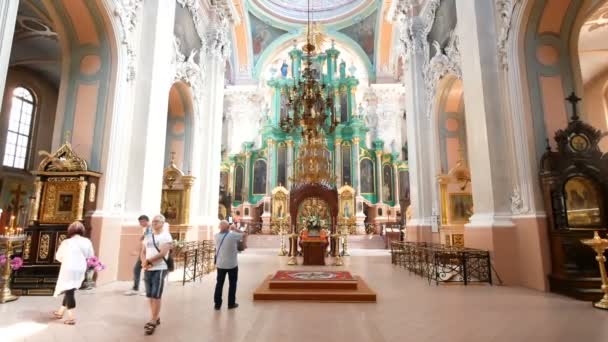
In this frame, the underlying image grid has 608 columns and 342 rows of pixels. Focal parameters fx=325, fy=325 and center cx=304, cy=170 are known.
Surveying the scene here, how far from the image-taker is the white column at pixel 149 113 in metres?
6.94

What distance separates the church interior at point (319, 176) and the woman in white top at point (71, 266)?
309mm

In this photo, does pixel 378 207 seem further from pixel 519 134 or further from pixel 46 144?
pixel 46 144

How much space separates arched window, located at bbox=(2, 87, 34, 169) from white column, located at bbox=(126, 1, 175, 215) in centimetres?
850

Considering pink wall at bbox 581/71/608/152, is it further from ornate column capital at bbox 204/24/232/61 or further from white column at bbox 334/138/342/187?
ornate column capital at bbox 204/24/232/61

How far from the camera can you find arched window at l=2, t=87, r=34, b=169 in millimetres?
12031

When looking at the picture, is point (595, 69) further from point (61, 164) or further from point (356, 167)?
point (61, 164)

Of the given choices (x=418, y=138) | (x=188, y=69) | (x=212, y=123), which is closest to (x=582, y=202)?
(x=418, y=138)

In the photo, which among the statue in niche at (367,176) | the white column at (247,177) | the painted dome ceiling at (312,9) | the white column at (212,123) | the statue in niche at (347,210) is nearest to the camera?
the white column at (212,123)

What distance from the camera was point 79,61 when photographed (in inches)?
272

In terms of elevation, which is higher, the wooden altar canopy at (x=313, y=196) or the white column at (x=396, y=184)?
the white column at (x=396, y=184)

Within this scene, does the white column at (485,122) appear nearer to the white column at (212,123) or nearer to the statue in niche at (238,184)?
the white column at (212,123)

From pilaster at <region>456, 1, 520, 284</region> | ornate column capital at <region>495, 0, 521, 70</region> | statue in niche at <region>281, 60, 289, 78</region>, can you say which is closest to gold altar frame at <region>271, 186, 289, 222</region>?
statue in niche at <region>281, 60, 289, 78</region>

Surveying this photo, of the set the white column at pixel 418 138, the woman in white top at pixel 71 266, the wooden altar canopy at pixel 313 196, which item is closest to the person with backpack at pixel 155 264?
the woman in white top at pixel 71 266

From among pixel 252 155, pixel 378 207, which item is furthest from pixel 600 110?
pixel 252 155
